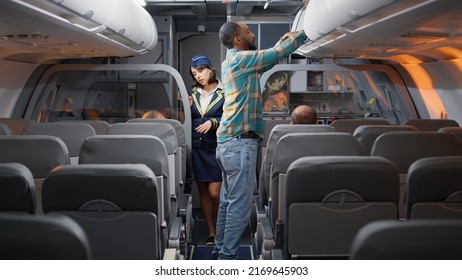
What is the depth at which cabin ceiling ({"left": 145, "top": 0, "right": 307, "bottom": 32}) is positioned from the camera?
850 centimetres

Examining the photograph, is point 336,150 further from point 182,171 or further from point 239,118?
point 182,171

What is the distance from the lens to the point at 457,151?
3318 millimetres

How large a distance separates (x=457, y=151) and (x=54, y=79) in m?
5.60

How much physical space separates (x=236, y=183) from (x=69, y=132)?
1482 millimetres

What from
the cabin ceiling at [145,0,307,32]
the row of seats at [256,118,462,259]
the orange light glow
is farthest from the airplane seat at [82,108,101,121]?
the row of seats at [256,118,462,259]

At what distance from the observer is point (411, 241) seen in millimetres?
1247

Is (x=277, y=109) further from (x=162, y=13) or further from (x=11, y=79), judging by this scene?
(x=11, y=79)

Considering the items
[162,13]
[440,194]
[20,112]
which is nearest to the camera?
[440,194]

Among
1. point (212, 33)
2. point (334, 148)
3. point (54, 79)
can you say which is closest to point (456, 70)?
point (334, 148)

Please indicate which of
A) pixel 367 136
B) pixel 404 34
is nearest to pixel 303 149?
pixel 367 136

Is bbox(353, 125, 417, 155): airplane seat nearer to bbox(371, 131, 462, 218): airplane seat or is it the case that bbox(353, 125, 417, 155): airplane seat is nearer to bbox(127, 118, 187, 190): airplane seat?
bbox(371, 131, 462, 218): airplane seat

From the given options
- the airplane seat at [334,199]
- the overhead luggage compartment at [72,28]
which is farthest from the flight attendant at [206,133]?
the airplane seat at [334,199]

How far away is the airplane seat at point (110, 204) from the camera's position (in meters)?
2.37

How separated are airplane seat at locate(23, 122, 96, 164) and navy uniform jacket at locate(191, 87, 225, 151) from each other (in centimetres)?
136
